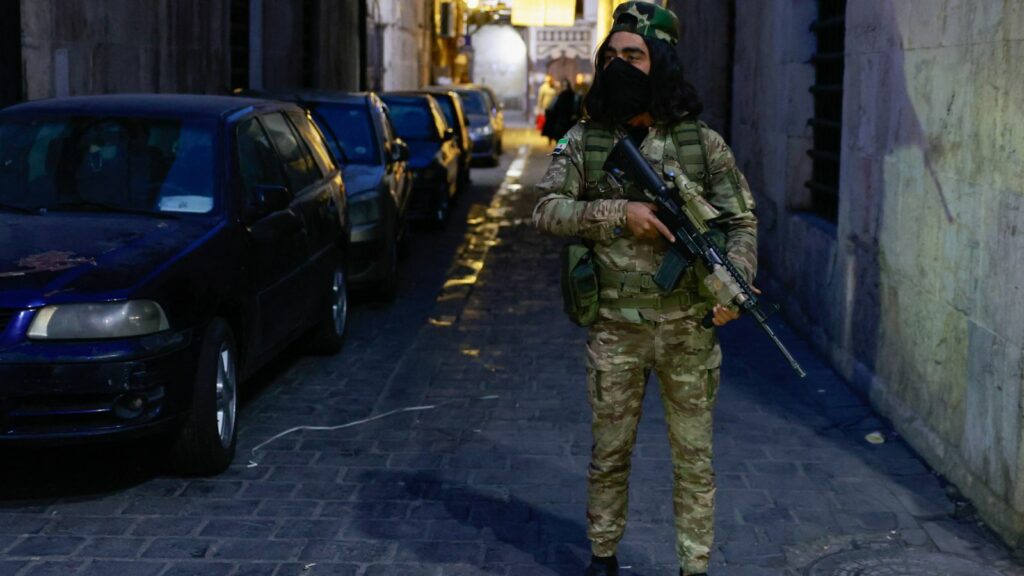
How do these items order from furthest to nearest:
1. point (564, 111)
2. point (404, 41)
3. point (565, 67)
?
point (565, 67), point (404, 41), point (564, 111)

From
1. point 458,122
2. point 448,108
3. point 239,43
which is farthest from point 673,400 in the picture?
point 448,108

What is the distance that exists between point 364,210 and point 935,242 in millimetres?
5598

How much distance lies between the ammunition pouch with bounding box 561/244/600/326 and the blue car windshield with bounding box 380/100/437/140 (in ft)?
46.1

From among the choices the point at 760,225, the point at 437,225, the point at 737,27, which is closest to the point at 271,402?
the point at 760,225

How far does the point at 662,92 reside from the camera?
4.87 m

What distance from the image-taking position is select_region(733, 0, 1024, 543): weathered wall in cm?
593

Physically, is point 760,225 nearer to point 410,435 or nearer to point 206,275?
point 410,435

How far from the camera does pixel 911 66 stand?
7617 millimetres

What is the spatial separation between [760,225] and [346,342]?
423 cm

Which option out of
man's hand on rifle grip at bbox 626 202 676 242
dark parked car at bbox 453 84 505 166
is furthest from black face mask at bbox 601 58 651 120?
dark parked car at bbox 453 84 505 166

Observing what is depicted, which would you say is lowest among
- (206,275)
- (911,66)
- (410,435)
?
(410,435)

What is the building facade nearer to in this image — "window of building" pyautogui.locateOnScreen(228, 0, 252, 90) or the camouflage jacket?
"window of building" pyautogui.locateOnScreen(228, 0, 252, 90)

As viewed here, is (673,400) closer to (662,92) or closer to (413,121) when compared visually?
(662,92)

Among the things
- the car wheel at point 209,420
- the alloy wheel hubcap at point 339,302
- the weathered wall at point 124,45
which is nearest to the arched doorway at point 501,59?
the weathered wall at point 124,45
